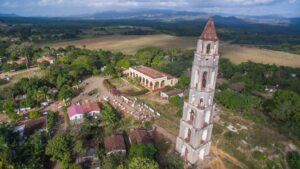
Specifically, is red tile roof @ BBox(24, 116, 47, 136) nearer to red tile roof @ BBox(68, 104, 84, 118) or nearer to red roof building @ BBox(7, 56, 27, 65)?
red tile roof @ BBox(68, 104, 84, 118)

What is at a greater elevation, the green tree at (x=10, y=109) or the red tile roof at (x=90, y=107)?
the green tree at (x=10, y=109)

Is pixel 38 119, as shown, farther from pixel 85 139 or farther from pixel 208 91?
pixel 208 91

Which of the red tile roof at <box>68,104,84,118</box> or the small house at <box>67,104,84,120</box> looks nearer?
the small house at <box>67,104,84,120</box>

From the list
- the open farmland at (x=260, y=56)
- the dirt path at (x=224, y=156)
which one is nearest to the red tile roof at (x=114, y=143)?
the dirt path at (x=224, y=156)

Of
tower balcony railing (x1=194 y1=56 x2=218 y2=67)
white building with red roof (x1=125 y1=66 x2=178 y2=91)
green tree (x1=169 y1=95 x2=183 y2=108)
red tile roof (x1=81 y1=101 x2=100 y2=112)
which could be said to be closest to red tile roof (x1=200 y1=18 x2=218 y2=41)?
tower balcony railing (x1=194 y1=56 x2=218 y2=67)

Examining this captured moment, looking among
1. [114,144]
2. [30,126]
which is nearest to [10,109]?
[30,126]

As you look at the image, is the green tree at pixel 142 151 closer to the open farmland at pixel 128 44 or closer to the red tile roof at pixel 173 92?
the red tile roof at pixel 173 92

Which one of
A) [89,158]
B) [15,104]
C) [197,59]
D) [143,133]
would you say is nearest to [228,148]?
[143,133]
